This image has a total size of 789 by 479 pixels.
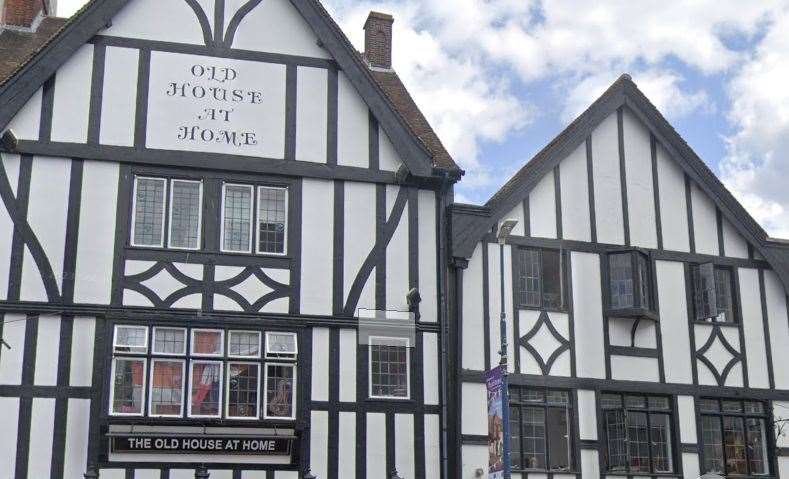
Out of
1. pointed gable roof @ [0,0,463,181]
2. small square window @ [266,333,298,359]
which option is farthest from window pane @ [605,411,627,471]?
small square window @ [266,333,298,359]

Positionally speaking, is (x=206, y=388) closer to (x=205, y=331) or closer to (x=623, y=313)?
(x=205, y=331)

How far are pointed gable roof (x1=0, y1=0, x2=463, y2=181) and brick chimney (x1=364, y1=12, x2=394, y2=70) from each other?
2335mm

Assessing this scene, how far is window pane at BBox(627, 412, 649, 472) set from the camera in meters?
21.8

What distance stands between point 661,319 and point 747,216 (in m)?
3.25

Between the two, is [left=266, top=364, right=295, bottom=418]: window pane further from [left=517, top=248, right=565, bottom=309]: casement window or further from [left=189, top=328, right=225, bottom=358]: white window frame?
[left=517, top=248, right=565, bottom=309]: casement window

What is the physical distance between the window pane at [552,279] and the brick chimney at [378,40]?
638 cm

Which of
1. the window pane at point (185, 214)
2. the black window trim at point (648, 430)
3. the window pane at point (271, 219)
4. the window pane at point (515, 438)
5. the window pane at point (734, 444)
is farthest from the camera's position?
the window pane at point (734, 444)

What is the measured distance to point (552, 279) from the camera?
882 inches

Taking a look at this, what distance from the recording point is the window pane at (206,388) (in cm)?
1955

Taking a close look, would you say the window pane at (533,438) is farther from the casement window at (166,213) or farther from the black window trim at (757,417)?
the casement window at (166,213)

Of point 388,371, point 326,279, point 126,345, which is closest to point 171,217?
point 126,345

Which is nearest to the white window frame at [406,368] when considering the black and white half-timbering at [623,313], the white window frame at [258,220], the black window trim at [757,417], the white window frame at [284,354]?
the black and white half-timbering at [623,313]

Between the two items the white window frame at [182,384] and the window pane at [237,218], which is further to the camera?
the window pane at [237,218]

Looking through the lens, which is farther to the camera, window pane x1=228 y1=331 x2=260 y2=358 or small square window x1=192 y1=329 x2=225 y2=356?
window pane x1=228 y1=331 x2=260 y2=358
